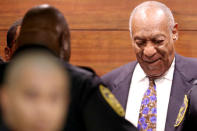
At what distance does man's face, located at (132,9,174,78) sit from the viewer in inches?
74.5

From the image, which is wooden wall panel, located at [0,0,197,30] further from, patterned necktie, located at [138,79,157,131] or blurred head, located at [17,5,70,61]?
blurred head, located at [17,5,70,61]

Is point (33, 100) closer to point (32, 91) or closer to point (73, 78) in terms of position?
point (32, 91)

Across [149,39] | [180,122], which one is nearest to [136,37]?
[149,39]

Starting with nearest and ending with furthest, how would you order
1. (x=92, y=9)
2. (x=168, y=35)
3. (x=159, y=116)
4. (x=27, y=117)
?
(x=27, y=117) → (x=159, y=116) → (x=168, y=35) → (x=92, y=9)

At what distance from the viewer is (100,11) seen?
2.80 m

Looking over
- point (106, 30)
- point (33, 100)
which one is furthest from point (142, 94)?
point (33, 100)

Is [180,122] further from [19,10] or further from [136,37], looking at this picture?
[19,10]

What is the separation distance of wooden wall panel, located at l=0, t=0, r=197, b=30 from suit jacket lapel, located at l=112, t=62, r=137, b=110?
788 mm

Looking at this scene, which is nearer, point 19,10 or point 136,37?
point 136,37

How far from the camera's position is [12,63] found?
772 millimetres

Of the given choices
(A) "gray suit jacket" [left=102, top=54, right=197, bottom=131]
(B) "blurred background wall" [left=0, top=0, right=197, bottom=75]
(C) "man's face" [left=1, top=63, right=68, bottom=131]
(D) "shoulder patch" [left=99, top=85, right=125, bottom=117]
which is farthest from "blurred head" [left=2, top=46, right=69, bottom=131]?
(B) "blurred background wall" [left=0, top=0, right=197, bottom=75]

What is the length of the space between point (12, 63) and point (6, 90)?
0.18 feet

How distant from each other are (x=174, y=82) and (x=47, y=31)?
45.6 inches

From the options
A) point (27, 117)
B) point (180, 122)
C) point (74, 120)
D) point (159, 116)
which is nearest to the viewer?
point (27, 117)
